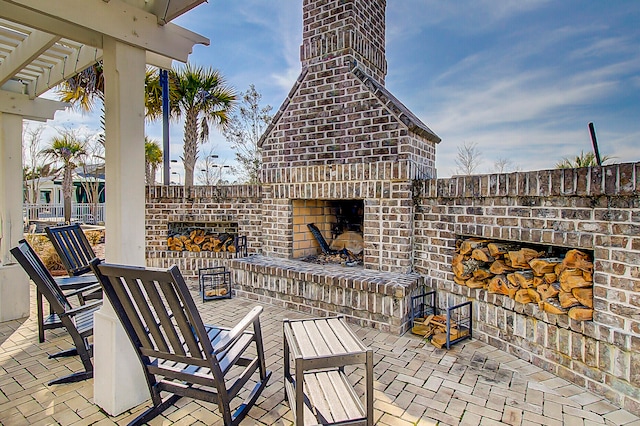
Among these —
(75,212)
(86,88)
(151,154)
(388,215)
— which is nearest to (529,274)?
(388,215)

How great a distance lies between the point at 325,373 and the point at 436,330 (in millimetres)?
1669

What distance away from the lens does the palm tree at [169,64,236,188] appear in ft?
29.2

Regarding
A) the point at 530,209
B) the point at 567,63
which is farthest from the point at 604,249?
the point at 567,63

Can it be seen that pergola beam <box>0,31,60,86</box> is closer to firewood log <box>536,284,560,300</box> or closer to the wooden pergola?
the wooden pergola

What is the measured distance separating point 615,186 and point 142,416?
355 centimetres

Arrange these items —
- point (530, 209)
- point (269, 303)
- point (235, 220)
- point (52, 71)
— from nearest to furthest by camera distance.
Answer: point (530, 209) < point (52, 71) < point (269, 303) < point (235, 220)

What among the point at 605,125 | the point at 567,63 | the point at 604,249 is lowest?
the point at 604,249

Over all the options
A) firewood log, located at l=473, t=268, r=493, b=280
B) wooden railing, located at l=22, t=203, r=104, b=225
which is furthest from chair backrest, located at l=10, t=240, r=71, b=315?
wooden railing, located at l=22, t=203, r=104, b=225

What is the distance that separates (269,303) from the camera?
4.73 metres

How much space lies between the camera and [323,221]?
5664 mm

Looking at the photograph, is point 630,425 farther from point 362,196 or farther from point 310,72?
point 310,72

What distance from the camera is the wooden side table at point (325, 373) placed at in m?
1.83

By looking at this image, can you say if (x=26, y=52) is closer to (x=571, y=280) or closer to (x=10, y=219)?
(x=10, y=219)

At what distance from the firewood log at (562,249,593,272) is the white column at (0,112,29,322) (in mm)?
5832
